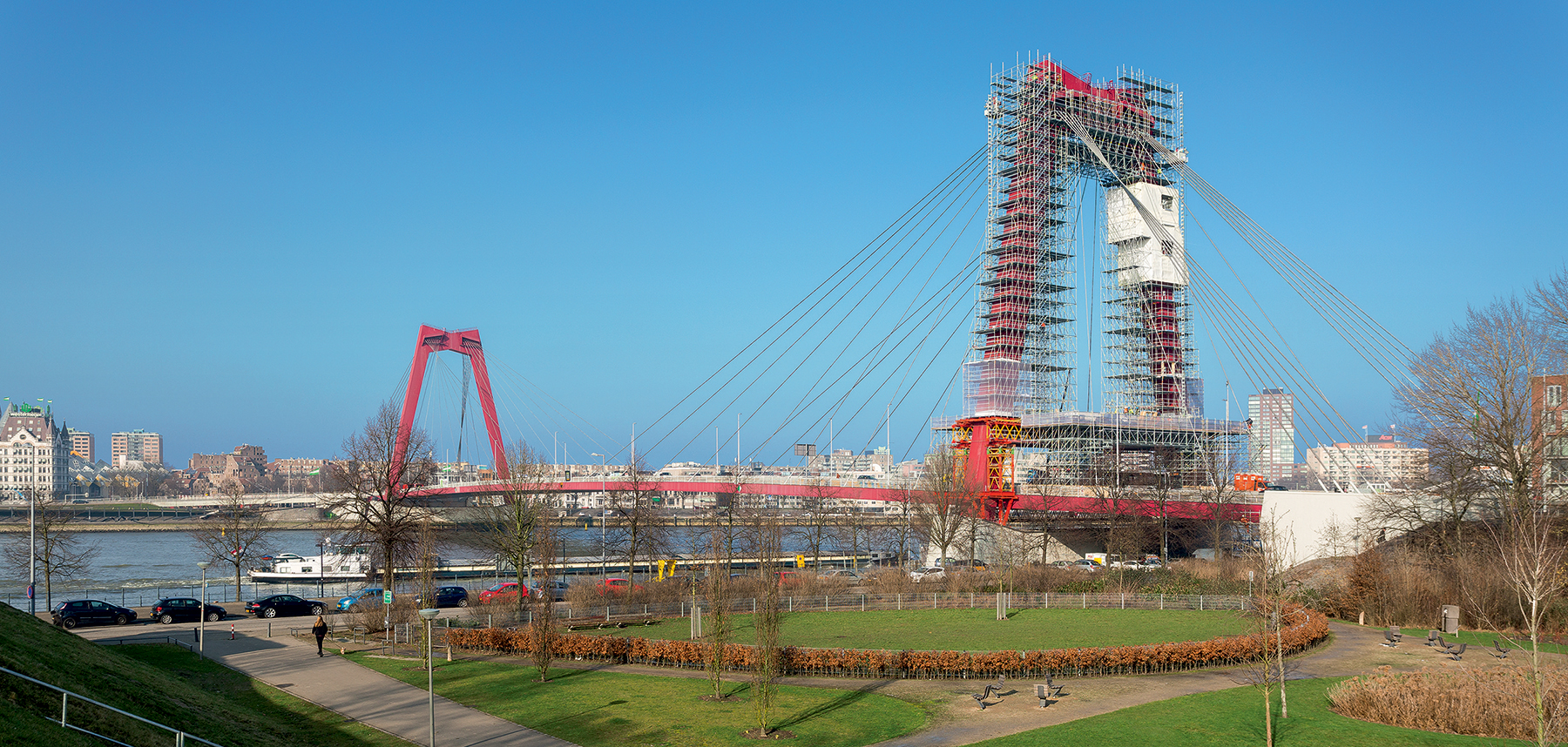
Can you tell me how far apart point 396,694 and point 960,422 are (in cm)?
4829

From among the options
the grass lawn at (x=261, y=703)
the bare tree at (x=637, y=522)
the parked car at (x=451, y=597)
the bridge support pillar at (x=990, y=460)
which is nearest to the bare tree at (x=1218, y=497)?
the bridge support pillar at (x=990, y=460)

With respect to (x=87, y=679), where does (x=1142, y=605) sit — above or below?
below

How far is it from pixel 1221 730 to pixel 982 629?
45.4ft

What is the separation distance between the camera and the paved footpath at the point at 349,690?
19078mm

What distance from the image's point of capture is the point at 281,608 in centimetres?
3697

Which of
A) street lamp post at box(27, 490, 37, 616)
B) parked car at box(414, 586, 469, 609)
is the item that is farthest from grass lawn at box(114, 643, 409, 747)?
parked car at box(414, 586, 469, 609)

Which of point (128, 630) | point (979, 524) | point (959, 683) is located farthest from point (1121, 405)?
point (128, 630)

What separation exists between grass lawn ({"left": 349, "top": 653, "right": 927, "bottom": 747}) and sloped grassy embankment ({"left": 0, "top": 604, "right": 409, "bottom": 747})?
3017mm

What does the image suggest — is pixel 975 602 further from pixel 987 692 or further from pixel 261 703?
pixel 261 703

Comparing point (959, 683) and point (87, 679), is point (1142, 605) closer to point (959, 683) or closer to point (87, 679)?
point (959, 683)

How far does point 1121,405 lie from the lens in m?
81.4

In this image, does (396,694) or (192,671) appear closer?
(396,694)

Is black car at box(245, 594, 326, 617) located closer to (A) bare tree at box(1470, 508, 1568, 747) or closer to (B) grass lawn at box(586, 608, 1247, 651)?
(B) grass lawn at box(586, 608, 1247, 651)

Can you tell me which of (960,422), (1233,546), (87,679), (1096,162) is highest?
(1096,162)
